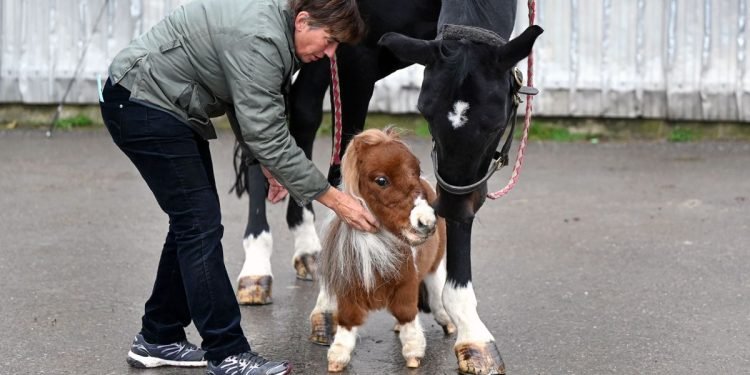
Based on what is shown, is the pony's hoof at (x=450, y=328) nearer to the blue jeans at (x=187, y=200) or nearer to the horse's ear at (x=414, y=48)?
the blue jeans at (x=187, y=200)

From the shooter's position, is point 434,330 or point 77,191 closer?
point 434,330

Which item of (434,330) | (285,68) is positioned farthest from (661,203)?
(285,68)

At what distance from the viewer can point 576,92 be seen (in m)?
9.18

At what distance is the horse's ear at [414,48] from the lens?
3.94 metres

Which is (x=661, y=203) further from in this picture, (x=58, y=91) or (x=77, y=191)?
(x=58, y=91)

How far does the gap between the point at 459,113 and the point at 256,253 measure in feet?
6.14

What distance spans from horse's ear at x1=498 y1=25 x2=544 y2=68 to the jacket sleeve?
0.74m

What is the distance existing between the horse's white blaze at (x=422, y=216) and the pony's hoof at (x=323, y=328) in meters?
0.79

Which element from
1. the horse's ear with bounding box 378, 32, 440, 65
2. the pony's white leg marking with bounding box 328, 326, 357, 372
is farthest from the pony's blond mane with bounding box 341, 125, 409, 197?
the pony's white leg marking with bounding box 328, 326, 357, 372

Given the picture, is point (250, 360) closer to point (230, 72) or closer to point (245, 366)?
point (245, 366)

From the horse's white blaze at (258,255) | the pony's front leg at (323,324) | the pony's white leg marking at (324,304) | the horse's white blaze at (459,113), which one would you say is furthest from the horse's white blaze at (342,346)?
the horse's white blaze at (258,255)

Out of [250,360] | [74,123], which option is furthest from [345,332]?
[74,123]

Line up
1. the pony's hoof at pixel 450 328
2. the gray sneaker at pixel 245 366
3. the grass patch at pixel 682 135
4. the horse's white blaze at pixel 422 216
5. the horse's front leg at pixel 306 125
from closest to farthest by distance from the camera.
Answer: the horse's white blaze at pixel 422 216
the gray sneaker at pixel 245 366
the pony's hoof at pixel 450 328
the horse's front leg at pixel 306 125
the grass patch at pixel 682 135

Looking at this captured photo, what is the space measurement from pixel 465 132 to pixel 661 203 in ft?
12.4
